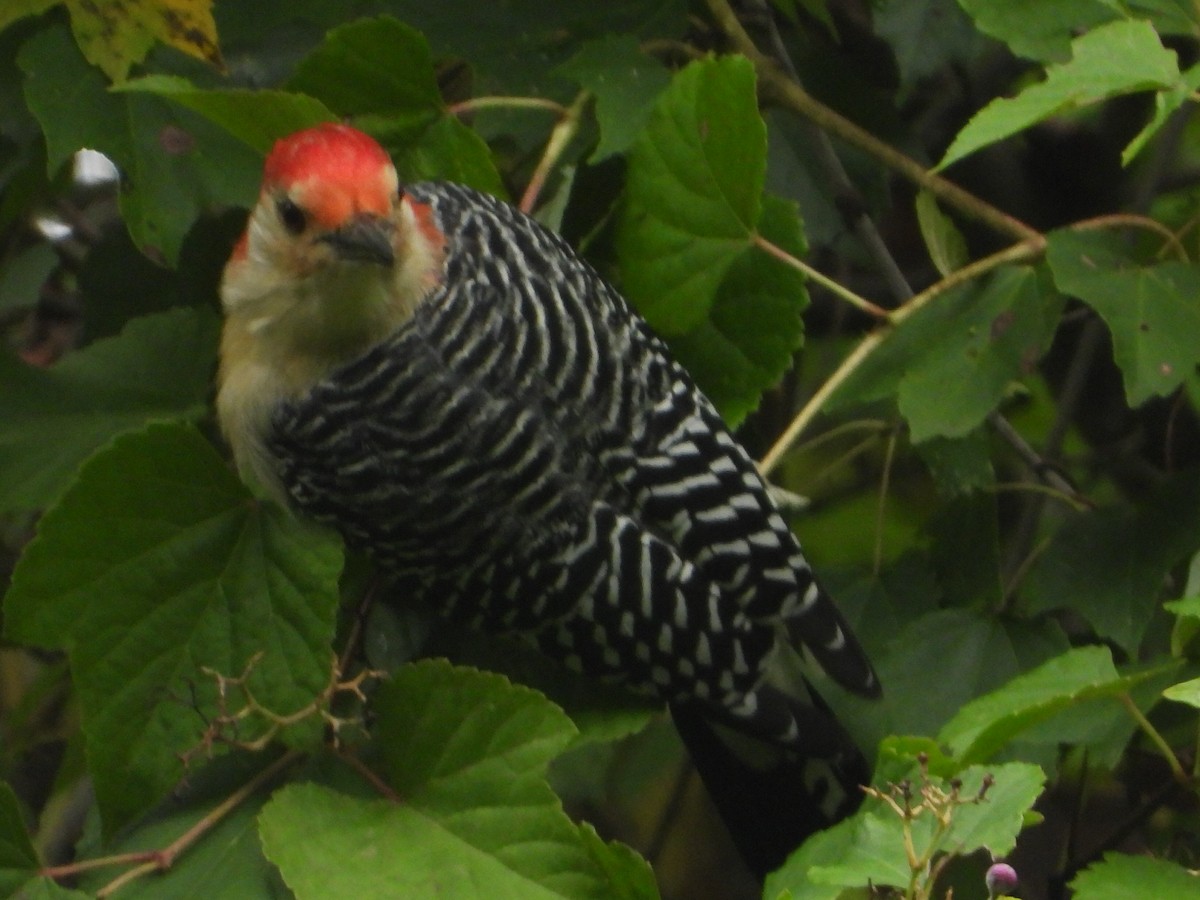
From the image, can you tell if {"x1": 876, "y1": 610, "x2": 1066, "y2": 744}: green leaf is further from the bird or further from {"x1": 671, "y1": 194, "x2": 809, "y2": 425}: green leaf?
{"x1": 671, "y1": 194, "x2": 809, "y2": 425}: green leaf

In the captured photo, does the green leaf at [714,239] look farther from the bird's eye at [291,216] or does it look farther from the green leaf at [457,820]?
the green leaf at [457,820]

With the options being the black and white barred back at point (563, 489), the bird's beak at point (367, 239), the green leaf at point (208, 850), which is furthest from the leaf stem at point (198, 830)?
Answer: the bird's beak at point (367, 239)

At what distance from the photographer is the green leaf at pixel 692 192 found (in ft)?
5.51

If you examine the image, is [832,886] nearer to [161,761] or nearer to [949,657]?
[949,657]

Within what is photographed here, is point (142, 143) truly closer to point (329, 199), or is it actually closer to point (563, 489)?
point (329, 199)

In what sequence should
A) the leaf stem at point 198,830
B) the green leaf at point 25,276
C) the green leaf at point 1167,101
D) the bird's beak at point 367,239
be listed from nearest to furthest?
1. the green leaf at point 1167,101
2. the leaf stem at point 198,830
3. the bird's beak at point 367,239
4. the green leaf at point 25,276

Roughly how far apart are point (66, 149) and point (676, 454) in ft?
2.38

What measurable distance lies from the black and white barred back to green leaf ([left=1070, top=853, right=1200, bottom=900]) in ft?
1.53

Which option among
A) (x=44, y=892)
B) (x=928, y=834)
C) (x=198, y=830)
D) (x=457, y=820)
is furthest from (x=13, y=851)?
(x=928, y=834)

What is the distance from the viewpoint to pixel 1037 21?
5.45ft

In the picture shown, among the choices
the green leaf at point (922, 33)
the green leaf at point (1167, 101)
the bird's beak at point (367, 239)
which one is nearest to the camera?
the green leaf at point (1167, 101)

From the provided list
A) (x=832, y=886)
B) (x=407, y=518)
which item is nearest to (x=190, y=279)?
(x=407, y=518)

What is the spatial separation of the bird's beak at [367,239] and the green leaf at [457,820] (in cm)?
42

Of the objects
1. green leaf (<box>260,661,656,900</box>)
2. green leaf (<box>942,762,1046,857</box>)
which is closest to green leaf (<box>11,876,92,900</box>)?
green leaf (<box>260,661,656,900</box>)
